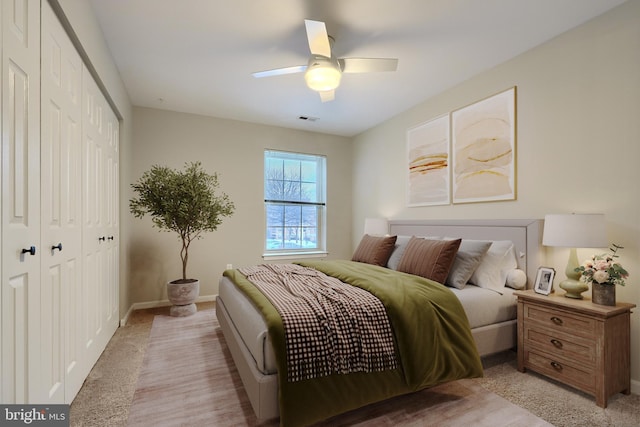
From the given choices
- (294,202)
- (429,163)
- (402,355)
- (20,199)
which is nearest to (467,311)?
(402,355)

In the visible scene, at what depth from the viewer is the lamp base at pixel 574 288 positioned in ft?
6.91

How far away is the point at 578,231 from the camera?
2041mm

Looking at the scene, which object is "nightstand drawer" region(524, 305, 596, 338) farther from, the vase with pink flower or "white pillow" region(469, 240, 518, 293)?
"white pillow" region(469, 240, 518, 293)

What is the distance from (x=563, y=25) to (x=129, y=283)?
5322 millimetres

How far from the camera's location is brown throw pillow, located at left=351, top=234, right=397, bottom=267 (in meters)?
3.33

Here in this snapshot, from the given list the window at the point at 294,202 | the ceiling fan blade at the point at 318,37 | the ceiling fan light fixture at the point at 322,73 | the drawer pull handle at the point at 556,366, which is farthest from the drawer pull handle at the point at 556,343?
the window at the point at 294,202

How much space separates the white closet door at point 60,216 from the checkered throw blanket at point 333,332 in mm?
1201

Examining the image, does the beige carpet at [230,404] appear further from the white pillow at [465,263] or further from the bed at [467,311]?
the white pillow at [465,263]

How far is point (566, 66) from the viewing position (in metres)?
2.40

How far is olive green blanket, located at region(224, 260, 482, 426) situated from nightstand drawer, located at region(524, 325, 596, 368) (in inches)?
24.0

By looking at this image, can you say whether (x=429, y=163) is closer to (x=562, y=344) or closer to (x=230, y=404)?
(x=562, y=344)


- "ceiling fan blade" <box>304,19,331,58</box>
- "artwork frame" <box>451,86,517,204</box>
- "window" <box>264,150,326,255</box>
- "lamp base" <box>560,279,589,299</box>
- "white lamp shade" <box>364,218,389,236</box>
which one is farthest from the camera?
"window" <box>264,150,326,255</box>

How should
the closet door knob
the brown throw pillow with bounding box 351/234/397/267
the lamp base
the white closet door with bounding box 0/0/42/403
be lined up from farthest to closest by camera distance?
1. the brown throw pillow with bounding box 351/234/397/267
2. the lamp base
3. the closet door knob
4. the white closet door with bounding box 0/0/42/403

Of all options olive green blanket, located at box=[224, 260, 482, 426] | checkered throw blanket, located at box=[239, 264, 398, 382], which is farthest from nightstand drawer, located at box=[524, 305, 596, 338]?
checkered throw blanket, located at box=[239, 264, 398, 382]
